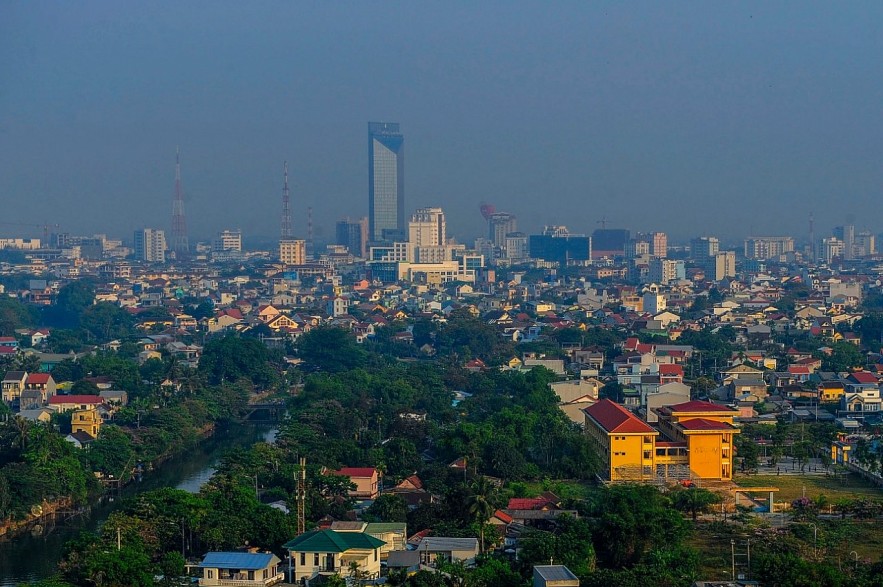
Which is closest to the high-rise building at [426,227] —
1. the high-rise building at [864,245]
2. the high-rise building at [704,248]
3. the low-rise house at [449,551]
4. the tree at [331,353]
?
the high-rise building at [704,248]

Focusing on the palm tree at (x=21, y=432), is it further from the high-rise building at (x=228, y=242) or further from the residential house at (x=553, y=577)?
the high-rise building at (x=228, y=242)

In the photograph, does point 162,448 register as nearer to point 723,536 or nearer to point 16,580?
point 16,580

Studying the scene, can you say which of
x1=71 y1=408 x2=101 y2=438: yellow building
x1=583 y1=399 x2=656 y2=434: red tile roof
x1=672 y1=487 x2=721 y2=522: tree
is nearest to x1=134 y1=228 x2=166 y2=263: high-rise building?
x1=71 y1=408 x2=101 y2=438: yellow building

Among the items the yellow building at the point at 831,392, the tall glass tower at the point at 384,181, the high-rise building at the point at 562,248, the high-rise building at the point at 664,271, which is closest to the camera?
the yellow building at the point at 831,392

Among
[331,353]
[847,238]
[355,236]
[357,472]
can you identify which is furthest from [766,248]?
[357,472]

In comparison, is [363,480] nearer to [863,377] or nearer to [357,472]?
[357,472]

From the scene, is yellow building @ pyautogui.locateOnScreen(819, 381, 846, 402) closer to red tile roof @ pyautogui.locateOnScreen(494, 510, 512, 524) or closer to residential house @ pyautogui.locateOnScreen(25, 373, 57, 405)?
red tile roof @ pyautogui.locateOnScreen(494, 510, 512, 524)

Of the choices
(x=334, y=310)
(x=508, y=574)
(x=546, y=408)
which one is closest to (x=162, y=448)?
(x=546, y=408)
